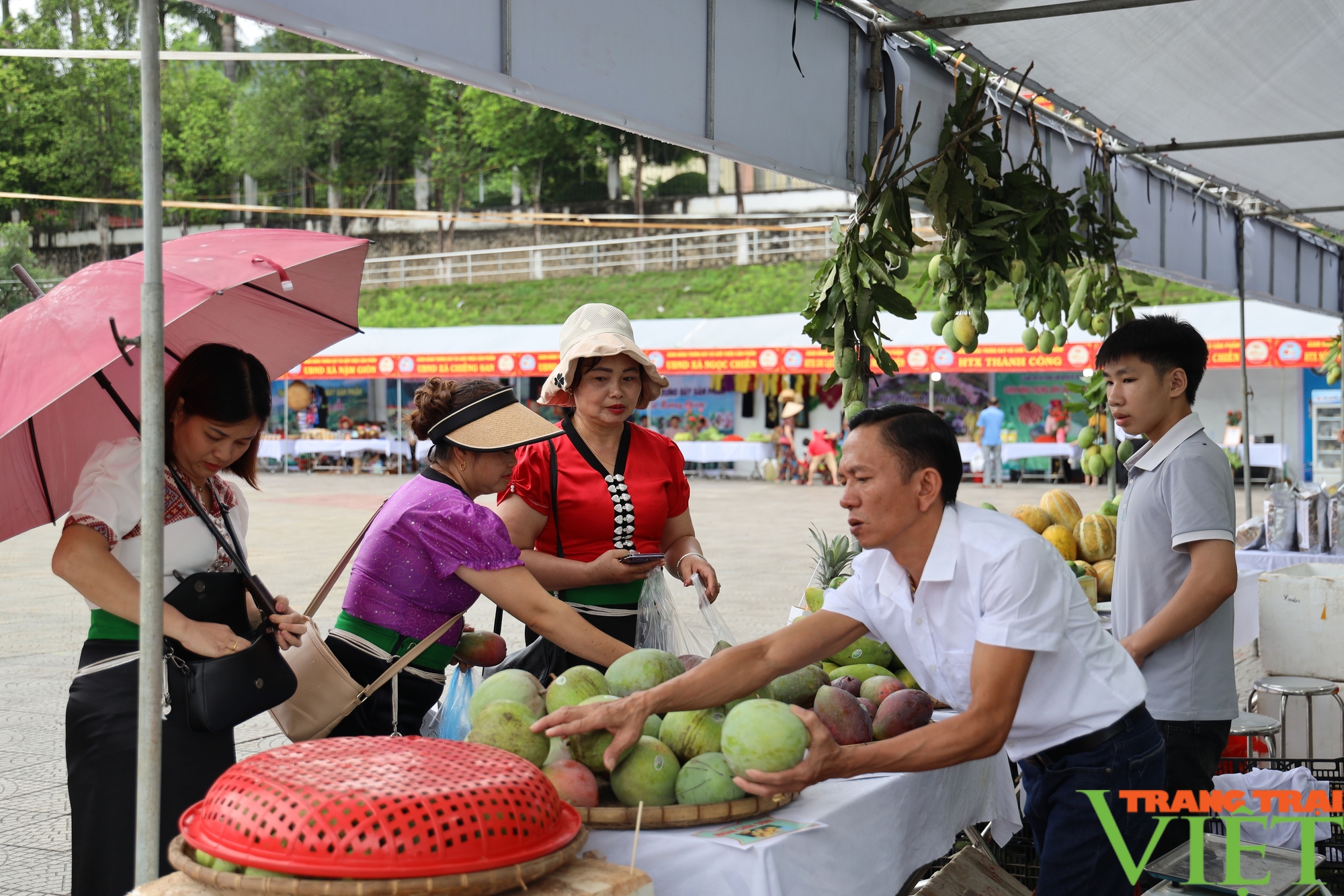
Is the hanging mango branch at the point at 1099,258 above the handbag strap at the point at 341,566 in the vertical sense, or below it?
above

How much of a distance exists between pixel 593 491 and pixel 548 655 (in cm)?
50

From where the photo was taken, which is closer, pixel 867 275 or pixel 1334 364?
pixel 867 275

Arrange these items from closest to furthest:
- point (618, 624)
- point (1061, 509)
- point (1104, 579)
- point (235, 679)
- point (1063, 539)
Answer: point (235, 679) < point (618, 624) < point (1104, 579) < point (1063, 539) < point (1061, 509)

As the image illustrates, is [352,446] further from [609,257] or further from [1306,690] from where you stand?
[1306,690]

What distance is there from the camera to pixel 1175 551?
3031mm

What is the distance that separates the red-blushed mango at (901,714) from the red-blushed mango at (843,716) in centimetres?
3

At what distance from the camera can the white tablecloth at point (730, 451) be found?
77.2 ft

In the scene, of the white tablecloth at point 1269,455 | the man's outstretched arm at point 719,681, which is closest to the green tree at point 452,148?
the white tablecloth at point 1269,455

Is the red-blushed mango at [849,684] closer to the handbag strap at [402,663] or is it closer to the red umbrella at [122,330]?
the handbag strap at [402,663]

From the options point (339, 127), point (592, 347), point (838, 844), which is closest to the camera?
point (838, 844)

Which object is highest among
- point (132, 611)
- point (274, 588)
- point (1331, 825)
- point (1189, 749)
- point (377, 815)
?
point (132, 611)

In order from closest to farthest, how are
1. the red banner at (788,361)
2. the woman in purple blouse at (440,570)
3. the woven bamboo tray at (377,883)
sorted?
the woven bamboo tray at (377,883) < the woman in purple blouse at (440,570) < the red banner at (788,361)

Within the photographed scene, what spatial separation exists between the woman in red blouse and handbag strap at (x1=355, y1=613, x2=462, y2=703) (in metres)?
0.61

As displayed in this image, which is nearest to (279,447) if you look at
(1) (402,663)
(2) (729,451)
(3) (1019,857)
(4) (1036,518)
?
(2) (729,451)
